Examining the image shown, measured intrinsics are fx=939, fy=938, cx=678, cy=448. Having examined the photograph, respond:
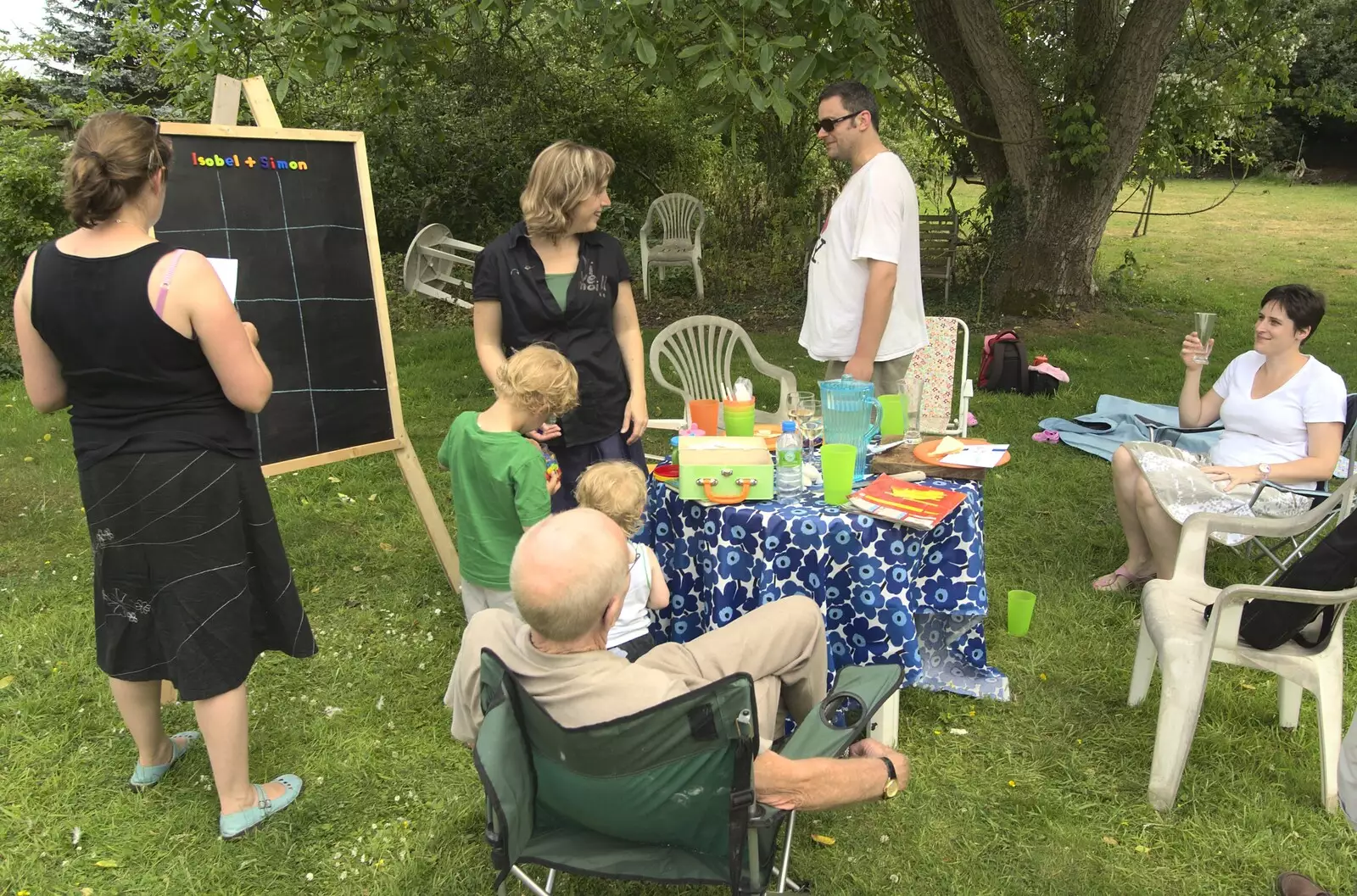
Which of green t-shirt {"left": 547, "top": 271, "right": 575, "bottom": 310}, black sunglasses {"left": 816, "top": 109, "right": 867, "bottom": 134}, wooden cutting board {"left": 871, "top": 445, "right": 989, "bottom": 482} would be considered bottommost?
wooden cutting board {"left": 871, "top": 445, "right": 989, "bottom": 482}

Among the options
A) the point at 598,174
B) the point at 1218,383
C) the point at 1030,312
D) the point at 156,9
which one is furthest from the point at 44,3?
the point at 1218,383

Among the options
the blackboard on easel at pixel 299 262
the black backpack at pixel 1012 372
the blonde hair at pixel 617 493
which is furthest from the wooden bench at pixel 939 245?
the blonde hair at pixel 617 493

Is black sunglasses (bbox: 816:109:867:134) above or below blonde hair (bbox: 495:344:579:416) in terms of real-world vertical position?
above

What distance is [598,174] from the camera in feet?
9.37

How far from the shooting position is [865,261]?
3414 millimetres

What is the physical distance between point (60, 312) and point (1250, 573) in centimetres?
414

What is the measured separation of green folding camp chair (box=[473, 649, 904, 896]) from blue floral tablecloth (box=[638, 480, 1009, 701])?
77 cm

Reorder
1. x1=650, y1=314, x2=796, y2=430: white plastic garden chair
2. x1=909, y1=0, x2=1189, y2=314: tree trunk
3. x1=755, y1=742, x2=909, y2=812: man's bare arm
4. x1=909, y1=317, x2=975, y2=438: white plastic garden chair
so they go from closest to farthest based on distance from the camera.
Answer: x1=755, y1=742, x2=909, y2=812: man's bare arm < x1=650, y1=314, x2=796, y2=430: white plastic garden chair < x1=909, y1=317, x2=975, y2=438: white plastic garden chair < x1=909, y1=0, x2=1189, y2=314: tree trunk

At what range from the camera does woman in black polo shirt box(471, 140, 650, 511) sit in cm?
286

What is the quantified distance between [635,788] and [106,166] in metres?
1.67

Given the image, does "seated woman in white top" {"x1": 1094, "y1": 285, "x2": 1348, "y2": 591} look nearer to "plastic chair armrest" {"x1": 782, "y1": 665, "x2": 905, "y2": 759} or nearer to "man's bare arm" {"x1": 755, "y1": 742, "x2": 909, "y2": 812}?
"plastic chair armrest" {"x1": 782, "y1": 665, "x2": 905, "y2": 759}

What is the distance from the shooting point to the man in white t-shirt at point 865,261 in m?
3.32

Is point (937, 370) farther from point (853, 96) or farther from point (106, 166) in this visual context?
point (106, 166)

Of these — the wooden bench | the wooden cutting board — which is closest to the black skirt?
the wooden cutting board
